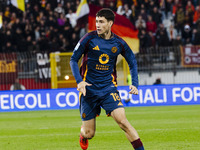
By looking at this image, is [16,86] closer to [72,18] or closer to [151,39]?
[72,18]

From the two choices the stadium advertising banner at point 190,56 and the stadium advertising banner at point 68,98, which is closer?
the stadium advertising banner at point 68,98

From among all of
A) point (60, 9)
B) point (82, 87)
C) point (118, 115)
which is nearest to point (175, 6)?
point (60, 9)

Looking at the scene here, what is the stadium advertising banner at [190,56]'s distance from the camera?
21.3 metres

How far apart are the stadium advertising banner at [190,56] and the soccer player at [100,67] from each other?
47.5 ft

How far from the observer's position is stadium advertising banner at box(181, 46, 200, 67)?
2128cm

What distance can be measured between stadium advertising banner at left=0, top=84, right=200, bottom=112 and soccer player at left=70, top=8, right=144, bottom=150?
1298 centimetres

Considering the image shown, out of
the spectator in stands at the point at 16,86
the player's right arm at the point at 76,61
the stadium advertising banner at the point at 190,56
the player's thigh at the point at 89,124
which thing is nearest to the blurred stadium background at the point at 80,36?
the stadium advertising banner at the point at 190,56

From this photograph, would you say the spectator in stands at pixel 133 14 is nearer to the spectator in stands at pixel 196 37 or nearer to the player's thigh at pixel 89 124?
the spectator in stands at pixel 196 37

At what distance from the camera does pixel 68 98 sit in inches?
797

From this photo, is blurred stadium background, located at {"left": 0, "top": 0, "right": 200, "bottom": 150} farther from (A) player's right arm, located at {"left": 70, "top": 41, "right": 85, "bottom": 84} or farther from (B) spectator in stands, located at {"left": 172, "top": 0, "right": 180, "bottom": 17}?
(A) player's right arm, located at {"left": 70, "top": 41, "right": 85, "bottom": 84}

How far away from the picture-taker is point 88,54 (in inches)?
278

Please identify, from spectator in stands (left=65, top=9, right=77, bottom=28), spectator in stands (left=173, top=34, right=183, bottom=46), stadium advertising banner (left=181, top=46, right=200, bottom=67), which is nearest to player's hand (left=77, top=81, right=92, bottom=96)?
stadium advertising banner (left=181, top=46, right=200, bottom=67)

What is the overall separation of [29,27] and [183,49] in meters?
7.36

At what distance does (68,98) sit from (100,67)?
43.8ft
